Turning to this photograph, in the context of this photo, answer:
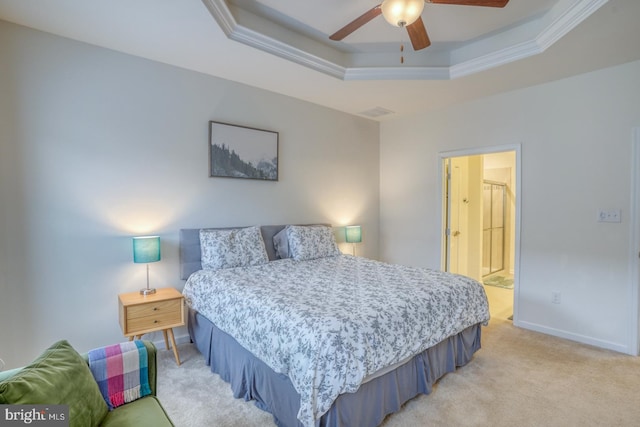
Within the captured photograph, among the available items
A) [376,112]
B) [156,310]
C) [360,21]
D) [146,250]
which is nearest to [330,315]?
[156,310]

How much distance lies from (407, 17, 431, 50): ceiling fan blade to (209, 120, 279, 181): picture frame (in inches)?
76.5

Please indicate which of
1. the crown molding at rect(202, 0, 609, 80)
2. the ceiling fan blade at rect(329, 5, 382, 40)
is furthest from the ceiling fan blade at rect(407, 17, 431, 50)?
the crown molding at rect(202, 0, 609, 80)

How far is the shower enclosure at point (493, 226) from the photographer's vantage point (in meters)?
6.03

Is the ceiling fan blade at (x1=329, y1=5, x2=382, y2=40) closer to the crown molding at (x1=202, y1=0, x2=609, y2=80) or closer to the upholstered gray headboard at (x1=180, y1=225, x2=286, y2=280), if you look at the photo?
the crown molding at (x1=202, y1=0, x2=609, y2=80)

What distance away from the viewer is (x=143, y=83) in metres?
2.88

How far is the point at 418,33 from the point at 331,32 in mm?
1050

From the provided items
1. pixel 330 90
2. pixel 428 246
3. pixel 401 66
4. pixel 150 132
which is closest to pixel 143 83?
pixel 150 132

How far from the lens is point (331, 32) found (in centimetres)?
293

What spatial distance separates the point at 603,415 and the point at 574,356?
0.94 m

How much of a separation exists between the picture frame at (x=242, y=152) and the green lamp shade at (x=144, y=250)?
0.97m

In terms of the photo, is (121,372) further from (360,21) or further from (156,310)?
(360,21)

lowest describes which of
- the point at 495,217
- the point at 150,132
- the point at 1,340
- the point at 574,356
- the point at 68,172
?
the point at 574,356

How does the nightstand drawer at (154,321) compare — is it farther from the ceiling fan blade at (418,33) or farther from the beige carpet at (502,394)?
the ceiling fan blade at (418,33)

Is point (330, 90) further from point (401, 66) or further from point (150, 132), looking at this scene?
point (150, 132)
